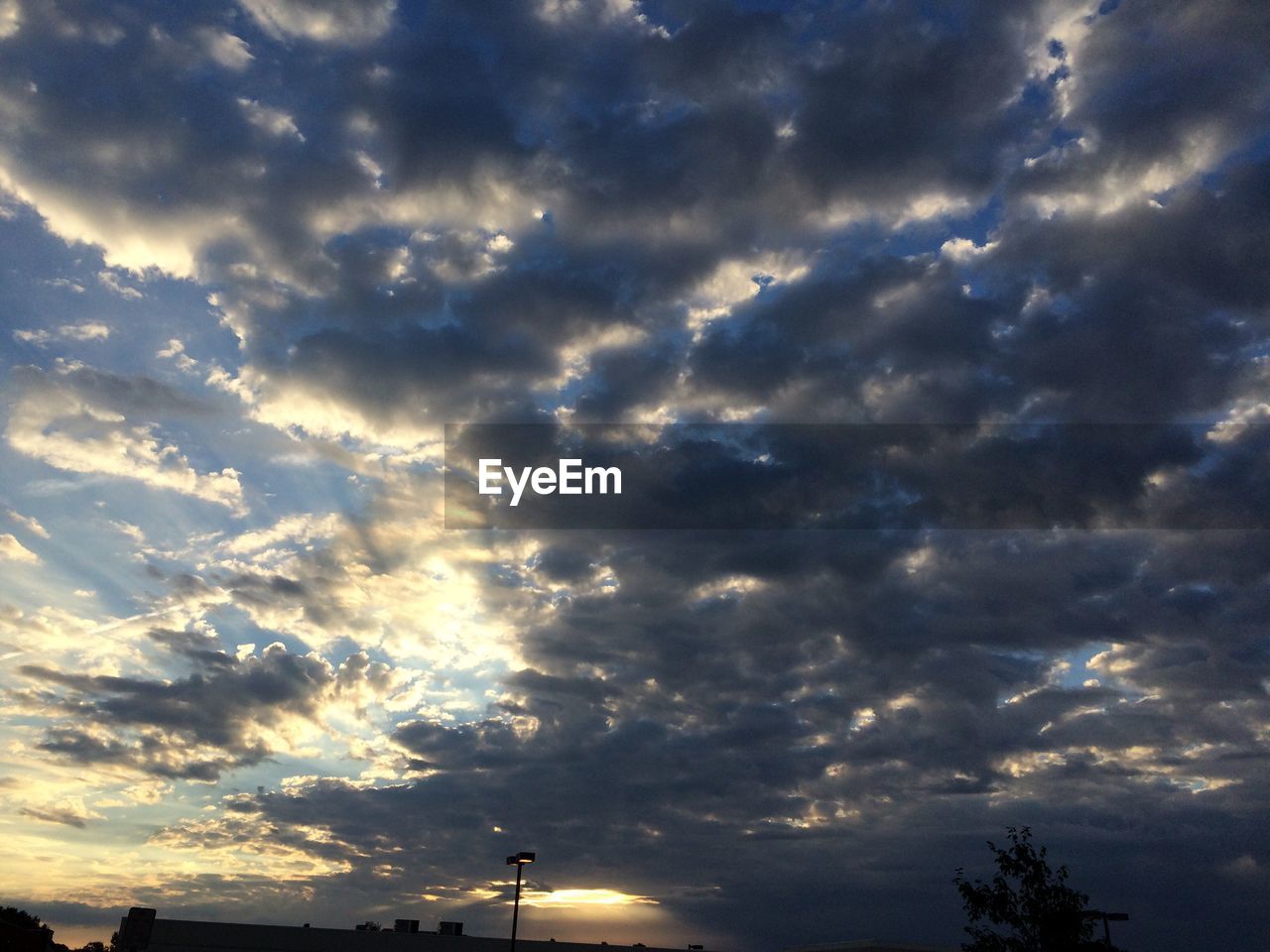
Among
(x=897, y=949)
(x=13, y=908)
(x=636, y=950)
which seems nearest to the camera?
(x=897, y=949)

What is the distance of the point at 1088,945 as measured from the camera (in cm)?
3659

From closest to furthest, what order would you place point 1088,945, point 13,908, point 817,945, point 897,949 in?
point 1088,945 → point 897,949 → point 817,945 → point 13,908

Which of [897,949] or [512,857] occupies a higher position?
[512,857]

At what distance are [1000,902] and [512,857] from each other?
82.4ft

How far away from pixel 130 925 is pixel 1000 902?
101 feet

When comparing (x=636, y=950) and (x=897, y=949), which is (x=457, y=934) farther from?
(x=897, y=949)

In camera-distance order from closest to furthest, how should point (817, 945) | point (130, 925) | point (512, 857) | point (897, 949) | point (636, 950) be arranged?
point (130, 925) → point (512, 857) → point (897, 949) → point (817, 945) → point (636, 950)

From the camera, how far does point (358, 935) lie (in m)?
81.9

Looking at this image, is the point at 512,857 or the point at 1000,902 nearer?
the point at 1000,902

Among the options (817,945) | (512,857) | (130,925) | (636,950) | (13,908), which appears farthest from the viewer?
(13,908)

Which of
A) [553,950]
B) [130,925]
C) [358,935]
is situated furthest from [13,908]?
Result: [130,925]

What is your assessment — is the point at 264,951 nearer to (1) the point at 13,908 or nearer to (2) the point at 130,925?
(1) the point at 13,908

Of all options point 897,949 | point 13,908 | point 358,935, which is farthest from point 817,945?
point 13,908

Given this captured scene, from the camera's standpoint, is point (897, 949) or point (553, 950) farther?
point (553, 950)
